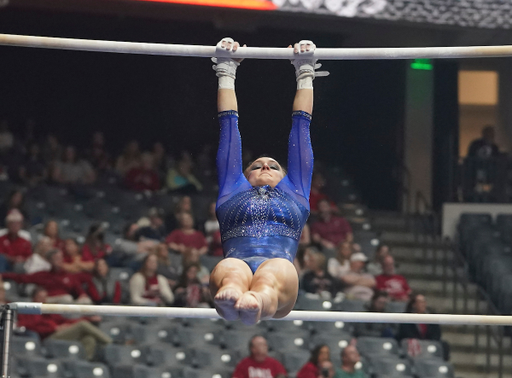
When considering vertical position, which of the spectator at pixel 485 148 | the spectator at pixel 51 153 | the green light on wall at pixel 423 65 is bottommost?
the spectator at pixel 51 153

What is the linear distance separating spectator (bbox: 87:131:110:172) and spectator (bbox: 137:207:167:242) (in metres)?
1.51

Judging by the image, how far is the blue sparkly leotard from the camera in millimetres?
4523

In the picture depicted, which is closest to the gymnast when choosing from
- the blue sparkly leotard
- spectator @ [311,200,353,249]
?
the blue sparkly leotard

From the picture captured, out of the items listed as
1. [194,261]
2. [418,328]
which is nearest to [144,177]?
[194,261]

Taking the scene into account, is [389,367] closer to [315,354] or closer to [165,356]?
[315,354]

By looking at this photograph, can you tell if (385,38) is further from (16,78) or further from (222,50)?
(222,50)

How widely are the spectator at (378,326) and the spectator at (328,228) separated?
105 cm

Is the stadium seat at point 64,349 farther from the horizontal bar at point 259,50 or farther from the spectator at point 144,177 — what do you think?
the horizontal bar at point 259,50

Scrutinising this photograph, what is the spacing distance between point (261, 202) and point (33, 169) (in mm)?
5933

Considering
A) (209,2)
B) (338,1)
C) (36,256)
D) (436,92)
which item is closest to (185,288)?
(36,256)

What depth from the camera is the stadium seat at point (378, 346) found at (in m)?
7.82

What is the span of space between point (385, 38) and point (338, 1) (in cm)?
149

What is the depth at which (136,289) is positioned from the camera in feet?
25.5

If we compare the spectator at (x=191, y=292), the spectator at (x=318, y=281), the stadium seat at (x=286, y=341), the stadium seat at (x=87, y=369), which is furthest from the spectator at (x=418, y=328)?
the stadium seat at (x=87, y=369)
